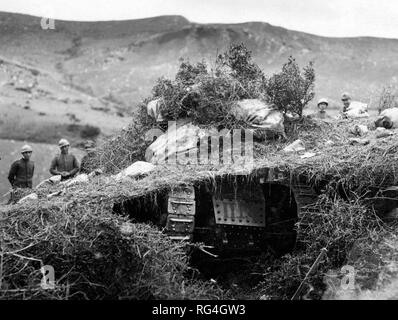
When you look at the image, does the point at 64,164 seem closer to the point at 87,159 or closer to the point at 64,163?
the point at 64,163

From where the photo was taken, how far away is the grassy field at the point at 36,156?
25556 mm

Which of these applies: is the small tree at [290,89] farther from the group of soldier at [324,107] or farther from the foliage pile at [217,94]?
the group of soldier at [324,107]

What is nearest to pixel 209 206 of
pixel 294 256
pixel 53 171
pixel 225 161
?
pixel 225 161

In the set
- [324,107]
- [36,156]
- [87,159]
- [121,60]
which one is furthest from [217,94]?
[121,60]

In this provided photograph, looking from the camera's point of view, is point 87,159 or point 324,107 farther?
point 324,107

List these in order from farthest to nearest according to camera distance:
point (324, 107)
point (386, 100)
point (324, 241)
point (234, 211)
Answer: point (324, 107), point (386, 100), point (234, 211), point (324, 241)

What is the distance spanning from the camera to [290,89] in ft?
30.0

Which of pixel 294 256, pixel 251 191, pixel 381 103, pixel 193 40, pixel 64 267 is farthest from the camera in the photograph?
pixel 193 40

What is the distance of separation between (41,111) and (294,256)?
85.2 feet

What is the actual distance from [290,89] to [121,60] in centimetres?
2748

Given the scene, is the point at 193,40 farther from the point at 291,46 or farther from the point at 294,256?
the point at 294,256

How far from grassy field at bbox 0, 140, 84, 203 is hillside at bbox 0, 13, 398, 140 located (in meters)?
1.43

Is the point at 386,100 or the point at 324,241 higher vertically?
the point at 386,100

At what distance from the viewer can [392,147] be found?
24.0 feet
